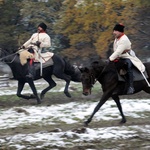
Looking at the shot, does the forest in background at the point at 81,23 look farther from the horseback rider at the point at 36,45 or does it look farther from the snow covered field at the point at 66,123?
the snow covered field at the point at 66,123

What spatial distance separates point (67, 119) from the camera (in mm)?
12914

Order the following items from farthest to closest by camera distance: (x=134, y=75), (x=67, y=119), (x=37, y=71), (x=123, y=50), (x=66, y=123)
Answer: (x=37, y=71), (x=67, y=119), (x=66, y=123), (x=134, y=75), (x=123, y=50)

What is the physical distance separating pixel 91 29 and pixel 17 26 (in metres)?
11.4

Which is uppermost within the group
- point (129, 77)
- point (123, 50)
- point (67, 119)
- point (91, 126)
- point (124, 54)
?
point (123, 50)

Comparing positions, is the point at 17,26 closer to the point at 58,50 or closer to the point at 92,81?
the point at 58,50

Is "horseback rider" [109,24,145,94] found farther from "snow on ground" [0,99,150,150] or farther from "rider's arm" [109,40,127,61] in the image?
"snow on ground" [0,99,150,150]

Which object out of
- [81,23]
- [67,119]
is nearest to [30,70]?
[67,119]

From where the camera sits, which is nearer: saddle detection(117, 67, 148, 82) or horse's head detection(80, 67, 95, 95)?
horse's head detection(80, 67, 95, 95)

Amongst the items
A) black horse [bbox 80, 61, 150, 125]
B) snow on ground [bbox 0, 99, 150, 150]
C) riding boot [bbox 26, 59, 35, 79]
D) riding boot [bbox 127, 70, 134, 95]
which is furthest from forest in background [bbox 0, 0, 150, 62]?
riding boot [bbox 127, 70, 134, 95]

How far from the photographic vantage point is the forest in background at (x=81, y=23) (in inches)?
915

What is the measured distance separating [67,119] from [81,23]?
46.4 ft

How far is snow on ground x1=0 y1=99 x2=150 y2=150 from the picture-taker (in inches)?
391

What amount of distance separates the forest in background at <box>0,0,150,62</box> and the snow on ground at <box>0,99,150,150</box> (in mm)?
3095

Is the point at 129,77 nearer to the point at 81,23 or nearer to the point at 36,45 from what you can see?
the point at 36,45
